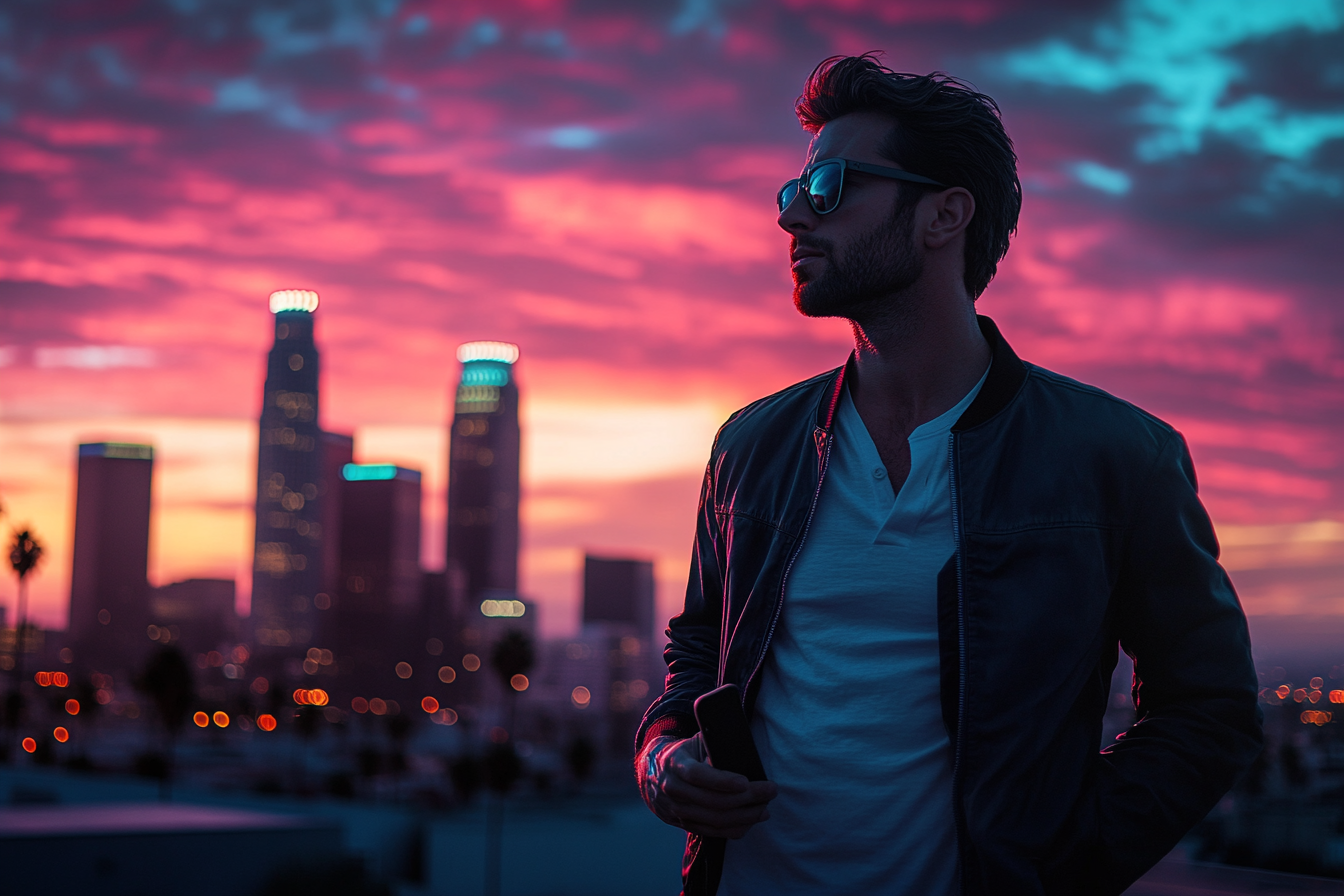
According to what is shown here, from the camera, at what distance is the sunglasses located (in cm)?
265

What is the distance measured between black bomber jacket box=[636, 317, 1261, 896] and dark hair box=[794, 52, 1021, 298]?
304mm

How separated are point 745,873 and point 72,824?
92.2ft

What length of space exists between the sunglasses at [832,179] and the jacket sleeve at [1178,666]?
0.79 metres

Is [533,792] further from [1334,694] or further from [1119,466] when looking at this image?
[1119,466]

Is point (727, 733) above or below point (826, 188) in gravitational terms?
below

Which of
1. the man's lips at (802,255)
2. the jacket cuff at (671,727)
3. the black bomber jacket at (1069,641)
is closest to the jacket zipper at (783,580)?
the black bomber jacket at (1069,641)

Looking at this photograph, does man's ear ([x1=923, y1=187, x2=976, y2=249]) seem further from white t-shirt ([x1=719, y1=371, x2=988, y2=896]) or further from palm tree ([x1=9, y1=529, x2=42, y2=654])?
palm tree ([x1=9, y1=529, x2=42, y2=654])

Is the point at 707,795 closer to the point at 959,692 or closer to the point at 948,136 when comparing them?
the point at 959,692

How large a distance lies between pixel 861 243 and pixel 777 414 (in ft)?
1.61

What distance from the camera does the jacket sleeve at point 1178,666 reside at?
2.34m

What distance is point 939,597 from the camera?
2410 millimetres

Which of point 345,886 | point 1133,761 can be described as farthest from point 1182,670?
point 345,886

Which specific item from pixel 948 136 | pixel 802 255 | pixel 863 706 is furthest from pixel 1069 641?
pixel 948 136

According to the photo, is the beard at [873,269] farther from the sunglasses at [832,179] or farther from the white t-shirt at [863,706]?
the white t-shirt at [863,706]
